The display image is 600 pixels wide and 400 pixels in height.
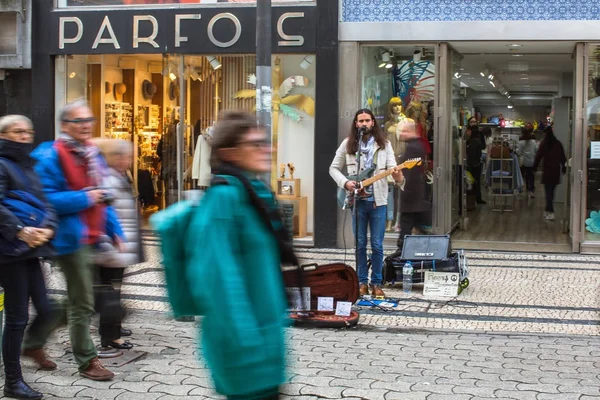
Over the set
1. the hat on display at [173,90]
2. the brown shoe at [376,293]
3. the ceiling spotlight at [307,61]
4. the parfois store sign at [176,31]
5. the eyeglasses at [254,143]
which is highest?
the parfois store sign at [176,31]

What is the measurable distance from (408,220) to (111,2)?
656 centimetres

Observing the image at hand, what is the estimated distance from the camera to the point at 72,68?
45.8 ft

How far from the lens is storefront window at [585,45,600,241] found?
1209cm

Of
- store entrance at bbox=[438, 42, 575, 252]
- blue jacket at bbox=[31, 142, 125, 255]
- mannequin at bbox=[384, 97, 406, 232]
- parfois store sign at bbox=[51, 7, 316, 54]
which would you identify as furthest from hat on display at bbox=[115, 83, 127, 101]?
blue jacket at bbox=[31, 142, 125, 255]

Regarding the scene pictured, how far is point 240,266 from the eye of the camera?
10.1 ft

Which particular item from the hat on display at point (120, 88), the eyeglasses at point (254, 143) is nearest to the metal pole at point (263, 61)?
the eyeglasses at point (254, 143)

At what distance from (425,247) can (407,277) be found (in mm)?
387

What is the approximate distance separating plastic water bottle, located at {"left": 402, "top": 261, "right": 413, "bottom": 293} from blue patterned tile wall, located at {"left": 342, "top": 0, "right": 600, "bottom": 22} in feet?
15.3

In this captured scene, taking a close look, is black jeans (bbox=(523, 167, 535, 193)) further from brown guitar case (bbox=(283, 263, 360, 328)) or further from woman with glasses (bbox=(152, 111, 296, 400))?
woman with glasses (bbox=(152, 111, 296, 400))

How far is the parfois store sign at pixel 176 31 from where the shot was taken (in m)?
12.6

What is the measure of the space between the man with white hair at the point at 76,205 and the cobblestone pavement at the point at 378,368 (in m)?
0.45

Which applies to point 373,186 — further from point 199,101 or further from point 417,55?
point 199,101

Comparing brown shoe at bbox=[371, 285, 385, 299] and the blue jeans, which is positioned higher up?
the blue jeans

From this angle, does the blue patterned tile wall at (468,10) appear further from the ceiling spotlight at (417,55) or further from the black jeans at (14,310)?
the black jeans at (14,310)
